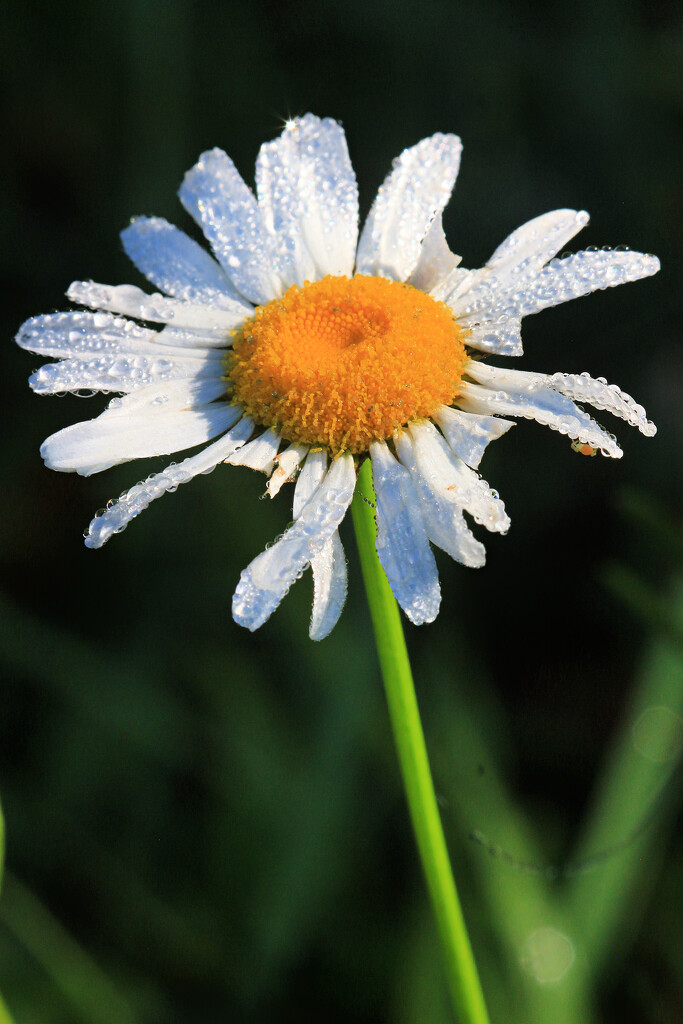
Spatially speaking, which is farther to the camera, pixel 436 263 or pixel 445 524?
pixel 436 263

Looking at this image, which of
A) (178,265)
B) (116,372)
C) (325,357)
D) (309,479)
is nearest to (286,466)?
(309,479)

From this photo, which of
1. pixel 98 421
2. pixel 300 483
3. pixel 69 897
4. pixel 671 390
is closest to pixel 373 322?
pixel 300 483

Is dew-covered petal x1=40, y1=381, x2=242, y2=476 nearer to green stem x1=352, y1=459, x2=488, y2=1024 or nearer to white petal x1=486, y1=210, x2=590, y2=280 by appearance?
green stem x1=352, y1=459, x2=488, y2=1024

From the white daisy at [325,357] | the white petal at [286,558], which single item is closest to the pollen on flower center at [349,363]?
the white daisy at [325,357]

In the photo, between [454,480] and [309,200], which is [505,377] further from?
[309,200]

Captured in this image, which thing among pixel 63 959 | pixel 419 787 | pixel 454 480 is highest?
pixel 454 480

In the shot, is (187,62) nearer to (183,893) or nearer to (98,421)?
(98,421)
